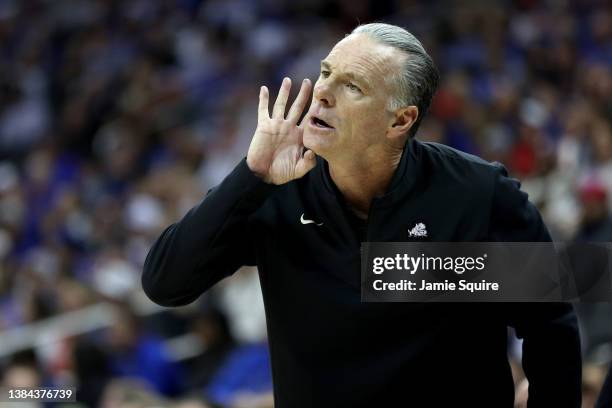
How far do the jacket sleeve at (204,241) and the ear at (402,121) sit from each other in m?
0.31

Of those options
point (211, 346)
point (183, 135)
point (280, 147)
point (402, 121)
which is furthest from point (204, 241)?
point (183, 135)

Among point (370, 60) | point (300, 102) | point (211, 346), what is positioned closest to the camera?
point (370, 60)

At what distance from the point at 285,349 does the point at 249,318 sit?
13.9 feet

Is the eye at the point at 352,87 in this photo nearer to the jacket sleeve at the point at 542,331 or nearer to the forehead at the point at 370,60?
the forehead at the point at 370,60

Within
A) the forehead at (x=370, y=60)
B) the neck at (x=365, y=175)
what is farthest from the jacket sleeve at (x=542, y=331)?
the forehead at (x=370, y=60)

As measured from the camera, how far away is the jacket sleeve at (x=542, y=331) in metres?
2.55

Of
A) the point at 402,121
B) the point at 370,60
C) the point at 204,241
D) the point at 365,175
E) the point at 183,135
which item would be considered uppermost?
the point at 183,135

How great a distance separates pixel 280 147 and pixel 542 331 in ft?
2.43

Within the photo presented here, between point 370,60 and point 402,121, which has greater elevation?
point 370,60

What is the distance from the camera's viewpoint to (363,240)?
2.60 metres

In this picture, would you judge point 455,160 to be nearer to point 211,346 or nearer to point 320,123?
point 320,123

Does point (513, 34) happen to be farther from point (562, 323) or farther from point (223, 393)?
point (562, 323)

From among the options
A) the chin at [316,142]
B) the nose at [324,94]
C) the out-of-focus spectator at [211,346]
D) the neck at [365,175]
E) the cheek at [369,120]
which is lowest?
the neck at [365,175]

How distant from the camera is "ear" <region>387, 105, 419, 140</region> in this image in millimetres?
2594
